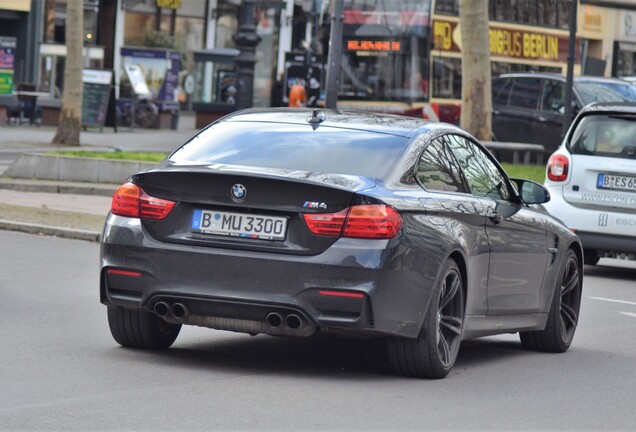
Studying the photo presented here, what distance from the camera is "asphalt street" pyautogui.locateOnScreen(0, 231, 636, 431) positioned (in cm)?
692

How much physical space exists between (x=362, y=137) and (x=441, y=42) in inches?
1061

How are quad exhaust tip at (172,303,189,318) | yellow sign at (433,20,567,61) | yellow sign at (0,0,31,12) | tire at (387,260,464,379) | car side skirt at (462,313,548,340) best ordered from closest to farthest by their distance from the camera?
quad exhaust tip at (172,303,189,318), tire at (387,260,464,379), car side skirt at (462,313,548,340), yellow sign at (433,20,567,61), yellow sign at (0,0,31,12)

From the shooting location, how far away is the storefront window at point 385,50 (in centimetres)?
3422

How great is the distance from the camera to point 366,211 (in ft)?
25.8

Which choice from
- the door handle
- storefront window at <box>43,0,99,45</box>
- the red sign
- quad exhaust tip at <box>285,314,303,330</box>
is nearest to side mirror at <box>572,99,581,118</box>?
the red sign

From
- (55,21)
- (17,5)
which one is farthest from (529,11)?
(55,21)

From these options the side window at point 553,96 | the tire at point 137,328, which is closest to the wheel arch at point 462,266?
the tire at point 137,328

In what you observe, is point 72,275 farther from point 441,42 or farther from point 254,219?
point 441,42

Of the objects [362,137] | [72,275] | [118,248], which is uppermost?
[362,137]

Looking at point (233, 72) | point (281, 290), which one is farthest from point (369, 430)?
point (233, 72)

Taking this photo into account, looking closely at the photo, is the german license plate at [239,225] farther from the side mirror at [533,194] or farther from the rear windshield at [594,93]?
the rear windshield at [594,93]

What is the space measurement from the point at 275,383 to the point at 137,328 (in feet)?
3.72

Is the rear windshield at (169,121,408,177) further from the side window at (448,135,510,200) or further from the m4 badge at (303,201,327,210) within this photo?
the side window at (448,135,510,200)

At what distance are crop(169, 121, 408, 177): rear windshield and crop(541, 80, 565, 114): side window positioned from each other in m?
21.7
